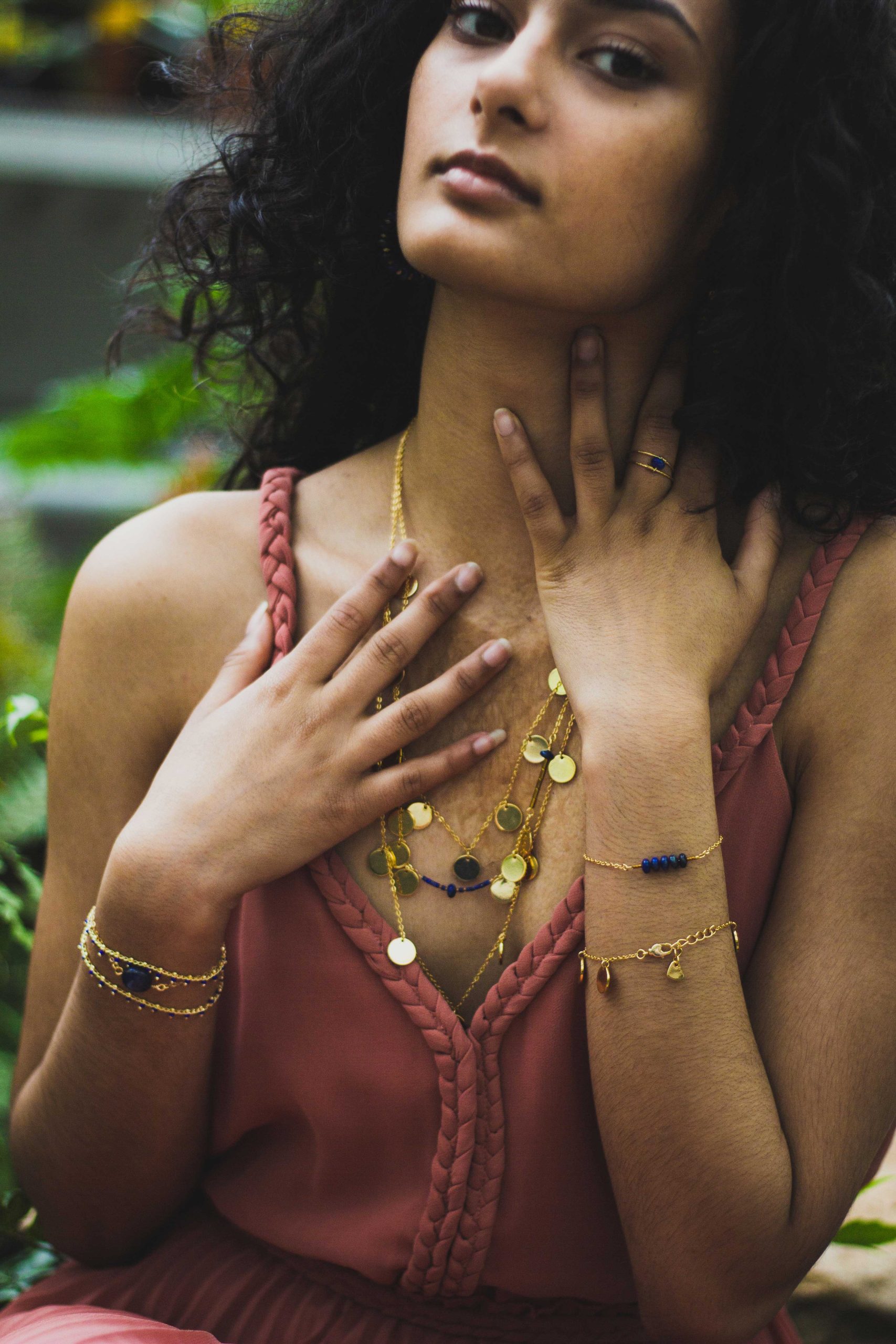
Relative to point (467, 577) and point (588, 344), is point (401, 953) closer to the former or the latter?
point (467, 577)

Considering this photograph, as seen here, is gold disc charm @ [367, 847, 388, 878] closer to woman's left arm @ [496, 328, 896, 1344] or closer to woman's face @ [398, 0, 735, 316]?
woman's left arm @ [496, 328, 896, 1344]

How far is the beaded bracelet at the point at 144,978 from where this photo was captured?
1.35 meters

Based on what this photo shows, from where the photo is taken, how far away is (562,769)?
141cm

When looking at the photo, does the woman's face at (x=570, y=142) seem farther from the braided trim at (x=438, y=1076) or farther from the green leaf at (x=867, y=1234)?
Result: the green leaf at (x=867, y=1234)

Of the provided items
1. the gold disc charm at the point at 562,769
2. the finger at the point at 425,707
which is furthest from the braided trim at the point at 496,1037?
the finger at the point at 425,707

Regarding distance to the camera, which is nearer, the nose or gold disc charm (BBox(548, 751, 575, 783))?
the nose

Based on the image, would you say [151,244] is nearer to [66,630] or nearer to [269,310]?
[269,310]

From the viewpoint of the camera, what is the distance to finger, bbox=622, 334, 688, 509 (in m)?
1.41

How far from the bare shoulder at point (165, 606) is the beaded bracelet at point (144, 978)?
29 cm

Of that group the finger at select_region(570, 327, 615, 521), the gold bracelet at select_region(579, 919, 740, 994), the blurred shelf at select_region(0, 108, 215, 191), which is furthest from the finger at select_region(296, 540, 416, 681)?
the blurred shelf at select_region(0, 108, 215, 191)

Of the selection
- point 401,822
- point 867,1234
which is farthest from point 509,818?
point 867,1234

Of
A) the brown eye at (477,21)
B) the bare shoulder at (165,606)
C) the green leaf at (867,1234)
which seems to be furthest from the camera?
the green leaf at (867,1234)

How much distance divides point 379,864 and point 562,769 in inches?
9.1

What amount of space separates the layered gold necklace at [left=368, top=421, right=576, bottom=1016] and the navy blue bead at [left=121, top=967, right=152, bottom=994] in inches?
10.3
